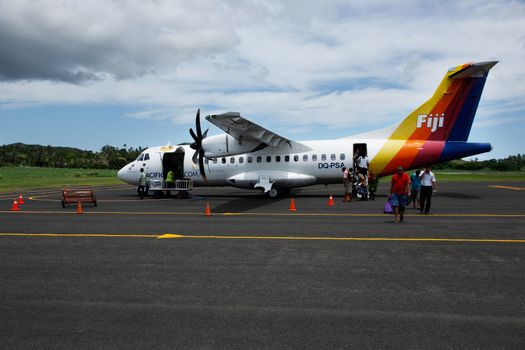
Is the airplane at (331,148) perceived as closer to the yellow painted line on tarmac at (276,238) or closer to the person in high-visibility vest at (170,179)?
the person in high-visibility vest at (170,179)

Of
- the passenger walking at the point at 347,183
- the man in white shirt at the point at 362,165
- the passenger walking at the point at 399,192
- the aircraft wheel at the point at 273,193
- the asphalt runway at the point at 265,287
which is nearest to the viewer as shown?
the asphalt runway at the point at 265,287

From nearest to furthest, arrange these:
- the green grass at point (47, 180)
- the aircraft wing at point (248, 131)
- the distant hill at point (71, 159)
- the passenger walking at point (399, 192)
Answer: the passenger walking at point (399, 192)
the aircraft wing at point (248, 131)
the green grass at point (47, 180)
the distant hill at point (71, 159)

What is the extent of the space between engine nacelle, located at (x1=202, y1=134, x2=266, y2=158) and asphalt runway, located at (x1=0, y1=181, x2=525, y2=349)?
37.1ft

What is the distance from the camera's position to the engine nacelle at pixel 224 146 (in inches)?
942

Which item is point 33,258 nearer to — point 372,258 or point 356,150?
point 372,258

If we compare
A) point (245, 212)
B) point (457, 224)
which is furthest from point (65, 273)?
point (457, 224)

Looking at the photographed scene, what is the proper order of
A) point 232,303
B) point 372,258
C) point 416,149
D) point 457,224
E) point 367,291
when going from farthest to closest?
1. point 416,149
2. point 457,224
3. point 372,258
4. point 367,291
5. point 232,303

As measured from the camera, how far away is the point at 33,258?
899 cm

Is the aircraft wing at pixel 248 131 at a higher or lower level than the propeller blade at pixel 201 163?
higher

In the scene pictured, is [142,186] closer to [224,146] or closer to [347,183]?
[224,146]

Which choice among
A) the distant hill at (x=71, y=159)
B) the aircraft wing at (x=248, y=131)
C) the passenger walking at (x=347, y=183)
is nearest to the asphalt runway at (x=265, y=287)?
the aircraft wing at (x=248, y=131)

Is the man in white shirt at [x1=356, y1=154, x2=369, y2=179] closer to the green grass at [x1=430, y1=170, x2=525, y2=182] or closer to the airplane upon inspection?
the airplane

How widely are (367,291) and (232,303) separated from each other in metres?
2.16

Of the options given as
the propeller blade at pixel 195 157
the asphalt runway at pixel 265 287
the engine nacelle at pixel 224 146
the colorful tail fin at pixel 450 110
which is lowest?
the asphalt runway at pixel 265 287
